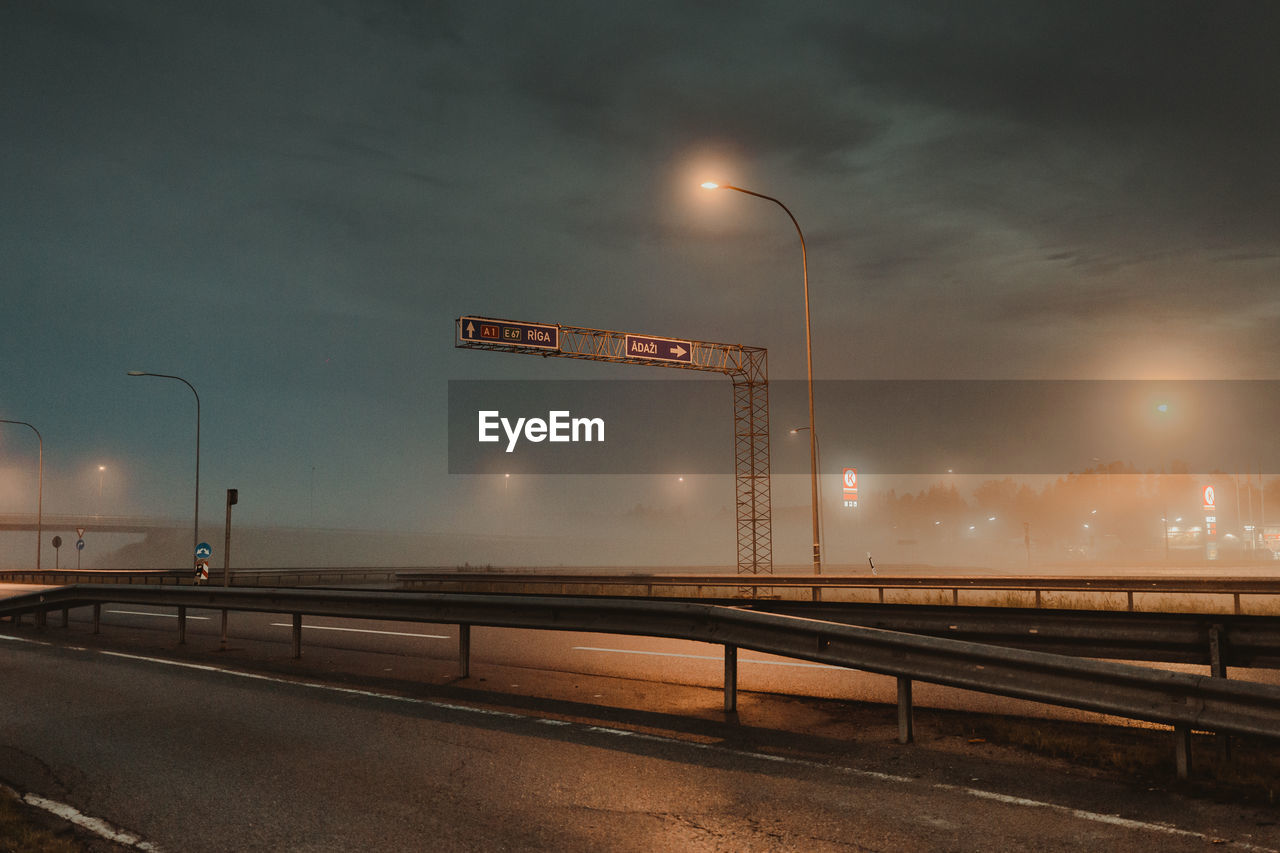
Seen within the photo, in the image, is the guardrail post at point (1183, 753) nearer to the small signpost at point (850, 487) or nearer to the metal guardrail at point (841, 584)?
the metal guardrail at point (841, 584)

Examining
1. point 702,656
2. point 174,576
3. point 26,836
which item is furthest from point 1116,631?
point 174,576

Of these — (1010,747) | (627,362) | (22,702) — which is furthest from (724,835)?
(627,362)

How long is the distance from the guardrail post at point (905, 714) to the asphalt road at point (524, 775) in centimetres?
17

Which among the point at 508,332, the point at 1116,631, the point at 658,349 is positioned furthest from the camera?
the point at 658,349

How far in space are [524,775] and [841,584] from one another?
56.0 feet

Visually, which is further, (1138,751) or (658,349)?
(658,349)

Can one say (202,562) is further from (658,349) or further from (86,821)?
(86,821)

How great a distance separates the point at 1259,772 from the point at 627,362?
35015 millimetres

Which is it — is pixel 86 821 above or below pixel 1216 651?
below

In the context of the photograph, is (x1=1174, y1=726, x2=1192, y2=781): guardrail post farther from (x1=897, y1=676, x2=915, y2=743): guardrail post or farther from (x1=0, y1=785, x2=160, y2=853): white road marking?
(x1=0, y1=785, x2=160, y2=853): white road marking

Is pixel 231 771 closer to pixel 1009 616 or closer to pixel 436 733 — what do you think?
pixel 436 733

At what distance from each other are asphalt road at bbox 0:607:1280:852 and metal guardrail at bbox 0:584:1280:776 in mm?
503

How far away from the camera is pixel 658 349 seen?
40.3 metres

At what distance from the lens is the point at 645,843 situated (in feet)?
16.4
